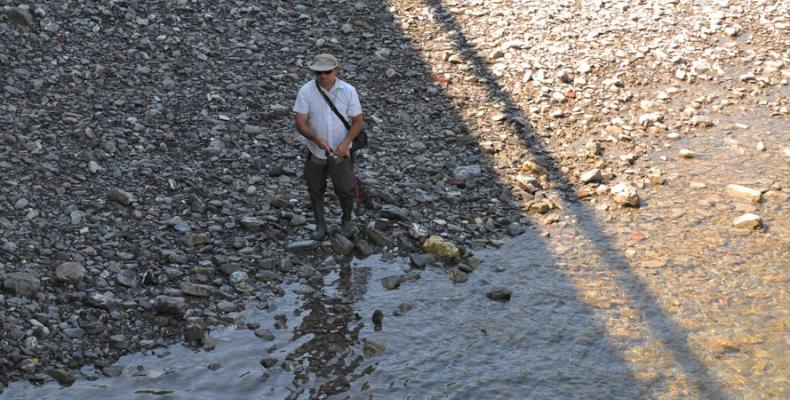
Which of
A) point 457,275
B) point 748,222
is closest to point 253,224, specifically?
point 457,275

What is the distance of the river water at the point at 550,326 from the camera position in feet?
21.6

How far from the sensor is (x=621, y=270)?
324 inches

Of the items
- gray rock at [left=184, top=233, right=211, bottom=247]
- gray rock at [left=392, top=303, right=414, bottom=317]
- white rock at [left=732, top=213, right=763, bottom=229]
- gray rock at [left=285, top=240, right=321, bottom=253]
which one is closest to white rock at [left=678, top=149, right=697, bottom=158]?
white rock at [left=732, top=213, right=763, bottom=229]

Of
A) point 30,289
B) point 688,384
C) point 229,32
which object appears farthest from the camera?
point 229,32

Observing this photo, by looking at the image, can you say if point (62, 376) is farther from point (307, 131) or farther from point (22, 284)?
point (307, 131)

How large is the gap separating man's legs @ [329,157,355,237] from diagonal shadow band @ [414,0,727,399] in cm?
213

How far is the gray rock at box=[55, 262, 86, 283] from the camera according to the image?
7.30 metres

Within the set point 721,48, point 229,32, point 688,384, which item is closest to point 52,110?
point 229,32

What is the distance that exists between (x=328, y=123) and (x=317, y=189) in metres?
0.65

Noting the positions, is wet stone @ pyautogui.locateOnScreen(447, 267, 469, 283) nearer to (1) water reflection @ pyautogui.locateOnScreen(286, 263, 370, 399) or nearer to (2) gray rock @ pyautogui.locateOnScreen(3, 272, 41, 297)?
(1) water reflection @ pyautogui.locateOnScreen(286, 263, 370, 399)

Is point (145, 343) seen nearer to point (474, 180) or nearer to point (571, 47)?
point (474, 180)

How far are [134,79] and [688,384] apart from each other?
655 centimetres

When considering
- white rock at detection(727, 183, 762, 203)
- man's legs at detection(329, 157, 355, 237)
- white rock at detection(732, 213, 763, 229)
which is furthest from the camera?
white rock at detection(727, 183, 762, 203)

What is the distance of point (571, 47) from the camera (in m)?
12.4
